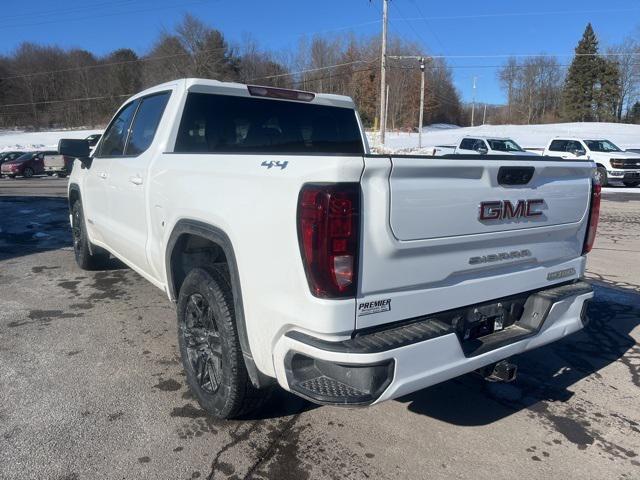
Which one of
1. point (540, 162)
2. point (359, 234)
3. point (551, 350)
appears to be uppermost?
point (540, 162)

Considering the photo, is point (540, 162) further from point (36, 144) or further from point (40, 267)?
point (36, 144)

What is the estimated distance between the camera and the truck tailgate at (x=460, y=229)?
224cm

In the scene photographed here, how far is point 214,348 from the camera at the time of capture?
10.0ft

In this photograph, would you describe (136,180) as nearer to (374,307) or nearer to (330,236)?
(330,236)

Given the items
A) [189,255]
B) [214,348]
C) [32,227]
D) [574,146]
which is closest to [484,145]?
[574,146]

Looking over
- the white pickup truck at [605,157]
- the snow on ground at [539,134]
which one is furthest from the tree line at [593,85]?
A: the white pickup truck at [605,157]

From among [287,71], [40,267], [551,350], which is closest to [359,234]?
[551,350]

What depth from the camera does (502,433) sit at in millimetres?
3047

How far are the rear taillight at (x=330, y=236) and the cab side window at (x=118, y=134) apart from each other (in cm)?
316

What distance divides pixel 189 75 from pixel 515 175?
200 ft

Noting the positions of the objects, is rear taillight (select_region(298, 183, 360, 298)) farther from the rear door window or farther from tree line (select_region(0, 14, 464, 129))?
tree line (select_region(0, 14, 464, 129))

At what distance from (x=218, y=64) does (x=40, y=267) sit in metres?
56.3

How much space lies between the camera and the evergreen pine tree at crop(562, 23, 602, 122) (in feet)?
244

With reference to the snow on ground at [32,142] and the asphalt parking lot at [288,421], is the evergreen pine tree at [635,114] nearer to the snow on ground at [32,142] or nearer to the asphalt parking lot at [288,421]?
the snow on ground at [32,142]
